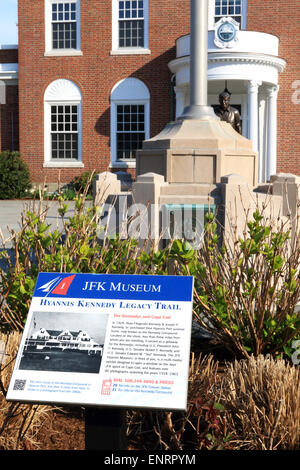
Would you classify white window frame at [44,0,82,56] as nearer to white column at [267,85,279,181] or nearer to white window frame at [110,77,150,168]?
white window frame at [110,77,150,168]

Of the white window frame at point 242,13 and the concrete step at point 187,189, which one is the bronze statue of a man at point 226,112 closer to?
the concrete step at point 187,189

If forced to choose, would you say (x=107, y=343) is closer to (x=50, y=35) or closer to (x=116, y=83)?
(x=116, y=83)

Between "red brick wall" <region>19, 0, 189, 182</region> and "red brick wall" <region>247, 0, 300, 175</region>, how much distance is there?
2839 millimetres

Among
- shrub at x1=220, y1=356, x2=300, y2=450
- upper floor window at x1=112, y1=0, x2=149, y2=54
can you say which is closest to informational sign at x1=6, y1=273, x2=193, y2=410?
shrub at x1=220, y1=356, x2=300, y2=450

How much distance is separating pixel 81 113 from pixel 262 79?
742 centimetres

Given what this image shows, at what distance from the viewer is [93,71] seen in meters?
23.5

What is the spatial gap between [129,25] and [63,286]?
22.3 m

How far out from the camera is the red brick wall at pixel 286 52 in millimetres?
22094

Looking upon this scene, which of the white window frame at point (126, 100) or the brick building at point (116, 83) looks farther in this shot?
the white window frame at point (126, 100)

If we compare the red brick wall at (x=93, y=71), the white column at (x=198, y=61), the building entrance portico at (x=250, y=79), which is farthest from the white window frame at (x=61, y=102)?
the white column at (x=198, y=61)

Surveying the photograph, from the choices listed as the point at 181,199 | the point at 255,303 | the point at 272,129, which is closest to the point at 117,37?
the point at 272,129

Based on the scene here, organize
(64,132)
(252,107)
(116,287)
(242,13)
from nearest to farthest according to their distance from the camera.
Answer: (116,287), (252,107), (242,13), (64,132)

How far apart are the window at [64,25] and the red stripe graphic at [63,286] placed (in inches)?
891
